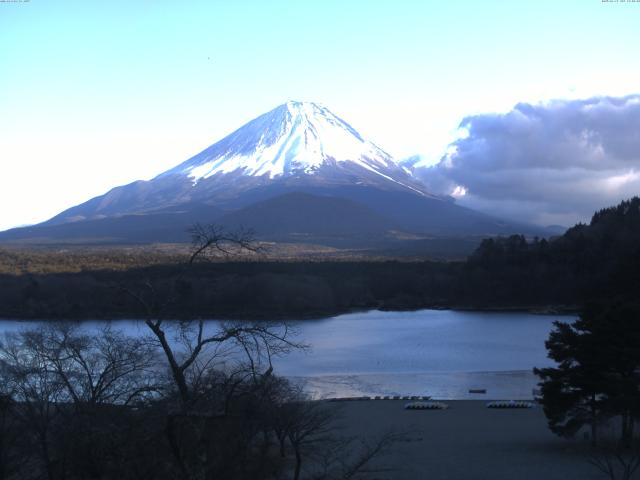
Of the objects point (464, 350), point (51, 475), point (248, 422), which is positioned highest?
point (248, 422)

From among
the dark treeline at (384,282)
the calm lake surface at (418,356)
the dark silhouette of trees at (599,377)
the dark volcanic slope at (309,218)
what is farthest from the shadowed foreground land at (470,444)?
the dark volcanic slope at (309,218)

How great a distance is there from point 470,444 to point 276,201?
219 feet

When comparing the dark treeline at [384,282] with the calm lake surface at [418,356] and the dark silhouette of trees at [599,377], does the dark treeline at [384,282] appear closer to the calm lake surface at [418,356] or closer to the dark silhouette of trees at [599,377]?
the calm lake surface at [418,356]

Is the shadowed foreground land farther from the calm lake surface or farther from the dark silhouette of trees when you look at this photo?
the calm lake surface

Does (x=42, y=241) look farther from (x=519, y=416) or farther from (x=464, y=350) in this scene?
(x=519, y=416)

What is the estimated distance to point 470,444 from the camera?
9.37 m

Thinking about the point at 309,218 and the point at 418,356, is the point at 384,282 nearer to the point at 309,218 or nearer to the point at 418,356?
the point at 418,356

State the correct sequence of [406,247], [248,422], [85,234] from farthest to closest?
[85,234] → [406,247] → [248,422]

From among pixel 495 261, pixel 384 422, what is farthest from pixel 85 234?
pixel 384 422

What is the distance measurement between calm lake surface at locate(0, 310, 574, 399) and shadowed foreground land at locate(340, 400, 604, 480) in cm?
175

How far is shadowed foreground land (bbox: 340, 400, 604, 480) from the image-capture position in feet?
25.7

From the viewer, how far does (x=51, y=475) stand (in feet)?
14.5

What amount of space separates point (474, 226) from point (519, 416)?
74.0m

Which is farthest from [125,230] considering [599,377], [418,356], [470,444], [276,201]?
[599,377]
